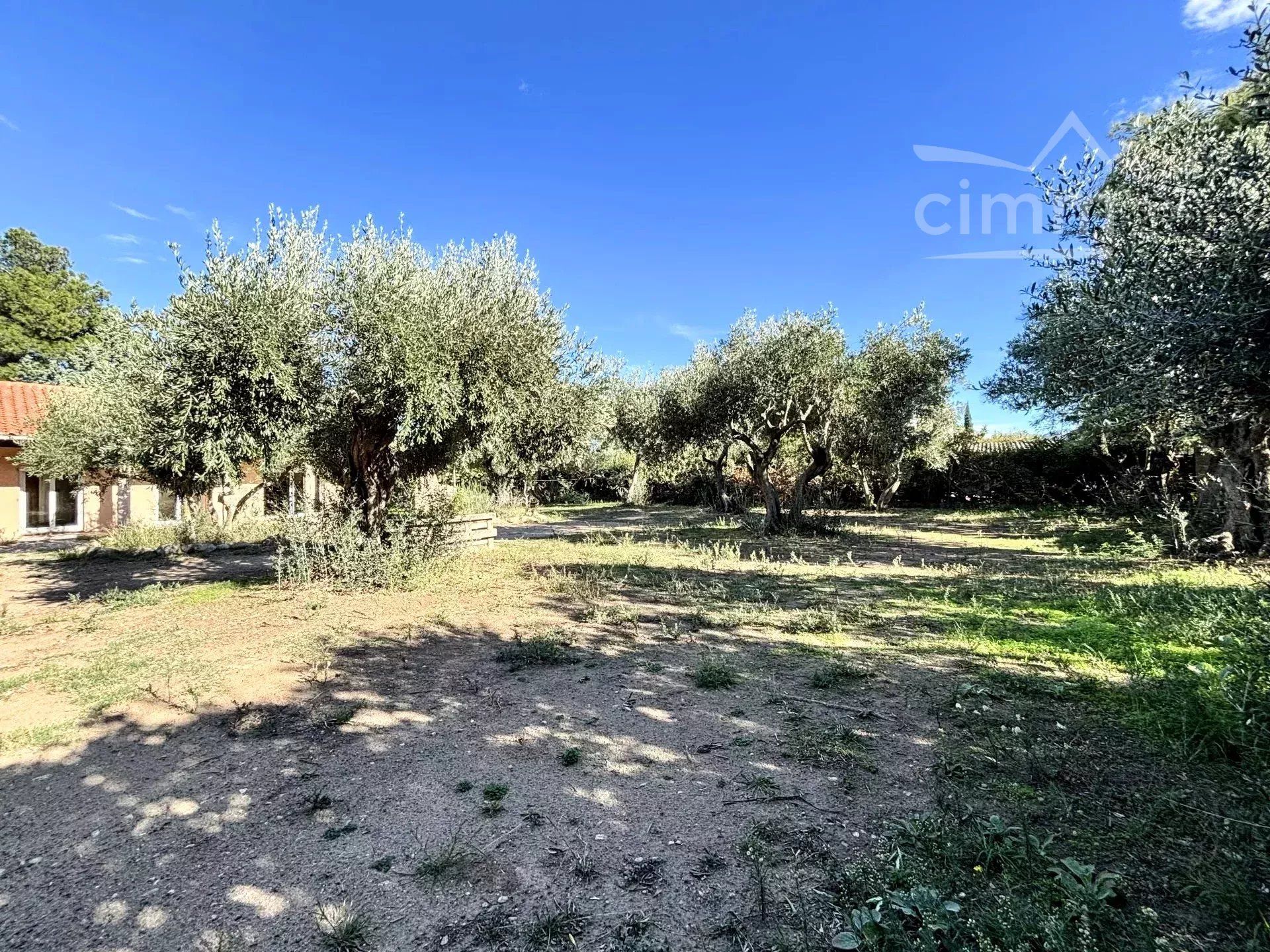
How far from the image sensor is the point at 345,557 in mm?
8250

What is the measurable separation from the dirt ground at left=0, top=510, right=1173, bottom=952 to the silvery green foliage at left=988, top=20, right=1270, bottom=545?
8.81 ft

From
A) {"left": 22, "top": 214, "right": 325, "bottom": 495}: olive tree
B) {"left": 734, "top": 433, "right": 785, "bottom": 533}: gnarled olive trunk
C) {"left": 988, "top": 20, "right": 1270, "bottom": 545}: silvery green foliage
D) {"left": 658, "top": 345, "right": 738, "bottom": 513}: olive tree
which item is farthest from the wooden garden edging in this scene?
{"left": 988, "top": 20, "right": 1270, "bottom": 545}: silvery green foliage

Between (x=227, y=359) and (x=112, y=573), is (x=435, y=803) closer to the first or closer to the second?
(x=227, y=359)

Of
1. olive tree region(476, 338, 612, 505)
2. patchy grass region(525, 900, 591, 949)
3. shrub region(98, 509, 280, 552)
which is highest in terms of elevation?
olive tree region(476, 338, 612, 505)

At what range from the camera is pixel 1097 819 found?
258cm

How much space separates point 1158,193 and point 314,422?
896cm

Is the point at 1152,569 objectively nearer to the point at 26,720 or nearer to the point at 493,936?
the point at 493,936

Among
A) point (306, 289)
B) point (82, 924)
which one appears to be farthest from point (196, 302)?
point (82, 924)

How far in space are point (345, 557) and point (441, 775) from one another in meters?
5.93

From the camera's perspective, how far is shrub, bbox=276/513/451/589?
Result: 8.31 m

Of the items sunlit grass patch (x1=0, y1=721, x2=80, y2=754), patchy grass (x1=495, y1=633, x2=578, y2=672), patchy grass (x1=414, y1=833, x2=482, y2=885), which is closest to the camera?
patchy grass (x1=414, y1=833, x2=482, y2=885)

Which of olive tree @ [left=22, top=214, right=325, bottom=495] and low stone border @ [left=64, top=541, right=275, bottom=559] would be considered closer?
olive tree @ [left=22, top=214, right=325, bottom=495]

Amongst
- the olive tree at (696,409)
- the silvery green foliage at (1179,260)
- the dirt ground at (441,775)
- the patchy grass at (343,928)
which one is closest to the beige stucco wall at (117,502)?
the dirt ground at (441,775)

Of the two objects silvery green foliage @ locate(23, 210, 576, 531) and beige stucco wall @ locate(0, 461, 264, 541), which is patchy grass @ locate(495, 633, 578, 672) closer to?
silvery green foliage @ locate(23, 210, 576, 531)
